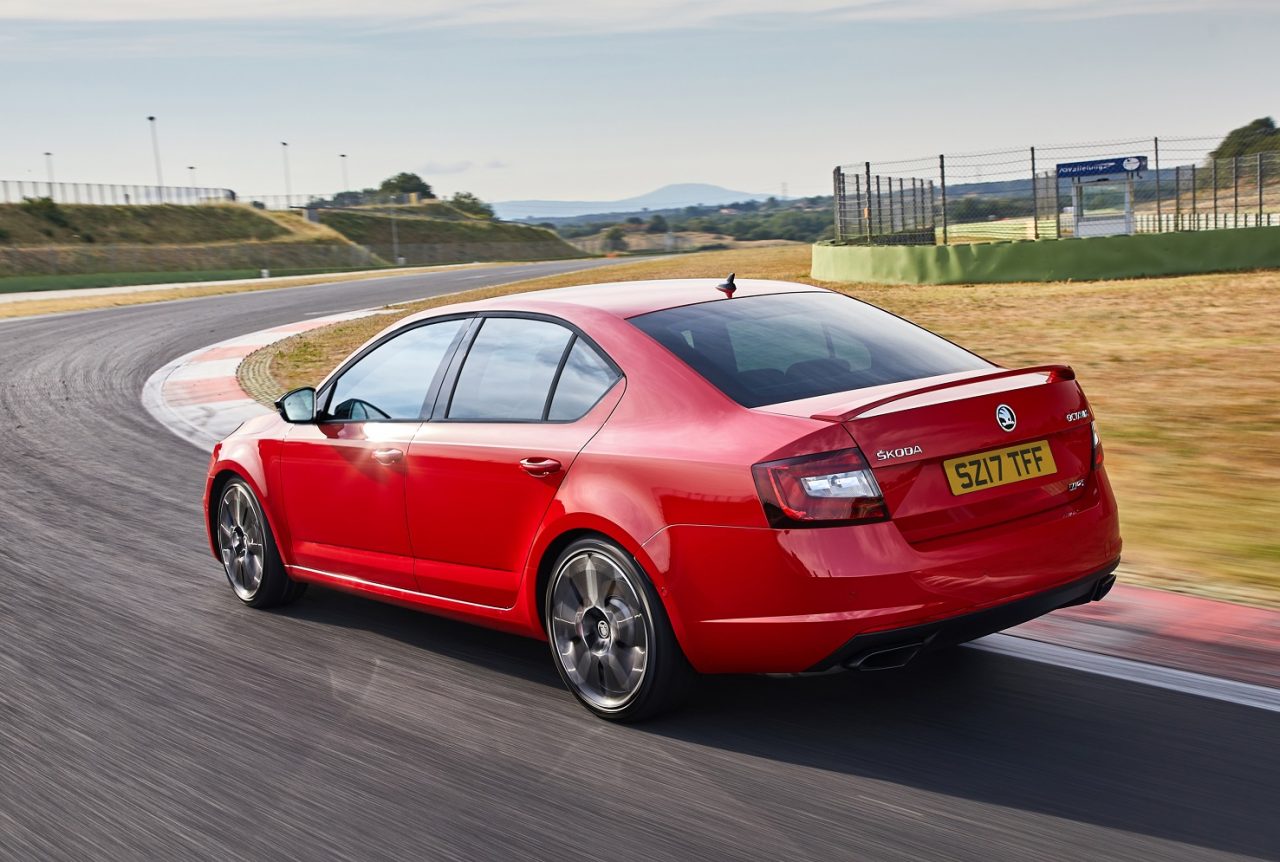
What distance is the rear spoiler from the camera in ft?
13.7

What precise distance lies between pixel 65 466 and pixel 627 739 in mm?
7807

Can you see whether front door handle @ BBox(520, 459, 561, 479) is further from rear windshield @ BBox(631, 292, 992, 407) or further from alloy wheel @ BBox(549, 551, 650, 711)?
rear windshield @ BBox(631, 292, 992, 407)

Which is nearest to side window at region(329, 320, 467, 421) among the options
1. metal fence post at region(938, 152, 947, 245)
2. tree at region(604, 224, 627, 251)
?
metal fence post at region(938, 152, 947, 245)

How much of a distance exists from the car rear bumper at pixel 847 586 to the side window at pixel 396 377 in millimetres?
1612

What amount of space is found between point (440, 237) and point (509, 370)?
13703 centimetres

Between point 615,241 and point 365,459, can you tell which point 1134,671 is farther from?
point 615,241

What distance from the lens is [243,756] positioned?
4.53 metres

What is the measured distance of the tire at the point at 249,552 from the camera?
6.39 metres

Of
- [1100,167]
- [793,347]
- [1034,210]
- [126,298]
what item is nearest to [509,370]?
[793,347]

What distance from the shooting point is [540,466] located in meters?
4.81

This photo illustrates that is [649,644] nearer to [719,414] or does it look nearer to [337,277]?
[719,414]

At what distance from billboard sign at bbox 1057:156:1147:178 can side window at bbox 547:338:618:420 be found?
23.8 meters

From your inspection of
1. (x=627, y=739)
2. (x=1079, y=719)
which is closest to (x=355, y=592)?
(x=627, y=739)

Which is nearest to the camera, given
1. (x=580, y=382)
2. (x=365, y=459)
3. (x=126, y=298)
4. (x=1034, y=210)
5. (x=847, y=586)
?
(x=847, y=586)
